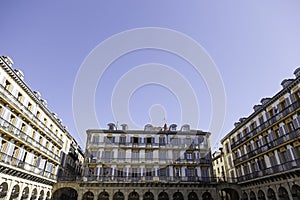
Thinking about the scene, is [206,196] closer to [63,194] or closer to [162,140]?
[162,140]

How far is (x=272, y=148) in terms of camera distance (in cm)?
2620

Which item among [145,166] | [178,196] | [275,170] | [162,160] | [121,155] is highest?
[121,155]

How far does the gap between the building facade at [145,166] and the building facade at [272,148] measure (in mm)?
5631

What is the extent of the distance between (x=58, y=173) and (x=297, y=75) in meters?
35.9

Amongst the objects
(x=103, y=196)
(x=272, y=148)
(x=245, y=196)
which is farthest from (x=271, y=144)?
(x=103, y=196)

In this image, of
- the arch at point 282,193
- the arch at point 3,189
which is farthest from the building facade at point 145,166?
the arch at point 3,189

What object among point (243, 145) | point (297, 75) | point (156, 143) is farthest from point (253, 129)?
point (156, 143)

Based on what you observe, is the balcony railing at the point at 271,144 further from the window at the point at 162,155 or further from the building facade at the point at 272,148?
the window at the point at 162,155

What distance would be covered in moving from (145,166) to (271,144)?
18.9 meters

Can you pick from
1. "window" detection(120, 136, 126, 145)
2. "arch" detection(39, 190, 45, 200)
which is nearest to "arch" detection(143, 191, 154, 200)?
"window" detection(120, 136, 126, 145)

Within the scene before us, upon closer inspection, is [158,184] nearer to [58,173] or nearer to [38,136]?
[58,173]

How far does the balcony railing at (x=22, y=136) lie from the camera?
805 inches

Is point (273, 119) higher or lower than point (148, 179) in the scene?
higher

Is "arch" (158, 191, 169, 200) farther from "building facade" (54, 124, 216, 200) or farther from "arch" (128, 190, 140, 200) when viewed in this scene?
"arch" (128, 190, 140, 200)
